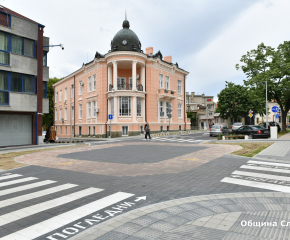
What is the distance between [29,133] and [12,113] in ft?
7.32

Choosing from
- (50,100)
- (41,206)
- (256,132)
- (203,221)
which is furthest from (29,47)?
(50,100)

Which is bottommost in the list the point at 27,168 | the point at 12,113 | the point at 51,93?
the point at 27,168

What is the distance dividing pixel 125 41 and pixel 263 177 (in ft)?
94.1

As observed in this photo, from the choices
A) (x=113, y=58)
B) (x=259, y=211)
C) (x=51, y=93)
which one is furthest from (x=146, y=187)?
(x=51, y=93)

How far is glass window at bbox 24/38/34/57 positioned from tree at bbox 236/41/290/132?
25189mm

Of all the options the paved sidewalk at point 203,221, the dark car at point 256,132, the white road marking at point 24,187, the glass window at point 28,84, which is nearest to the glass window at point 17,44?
the glass window at point 28,84

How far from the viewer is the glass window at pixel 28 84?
63.2 ft

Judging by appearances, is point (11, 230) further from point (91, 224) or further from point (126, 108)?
point (126, 108)

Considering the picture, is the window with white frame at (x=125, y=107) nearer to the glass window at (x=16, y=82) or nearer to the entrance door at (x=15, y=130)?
the entrance door at (x=15, y=130)

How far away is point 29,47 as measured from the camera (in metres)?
19.7

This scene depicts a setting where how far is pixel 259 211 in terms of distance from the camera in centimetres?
427

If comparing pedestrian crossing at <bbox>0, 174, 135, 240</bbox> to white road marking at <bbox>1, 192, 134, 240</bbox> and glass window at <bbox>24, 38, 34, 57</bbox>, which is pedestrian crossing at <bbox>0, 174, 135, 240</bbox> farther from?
glass window at <bbox>24, 38, 34, 57</bbox>

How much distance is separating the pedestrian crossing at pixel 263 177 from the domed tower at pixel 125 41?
26966mm

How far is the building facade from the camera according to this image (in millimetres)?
17969
